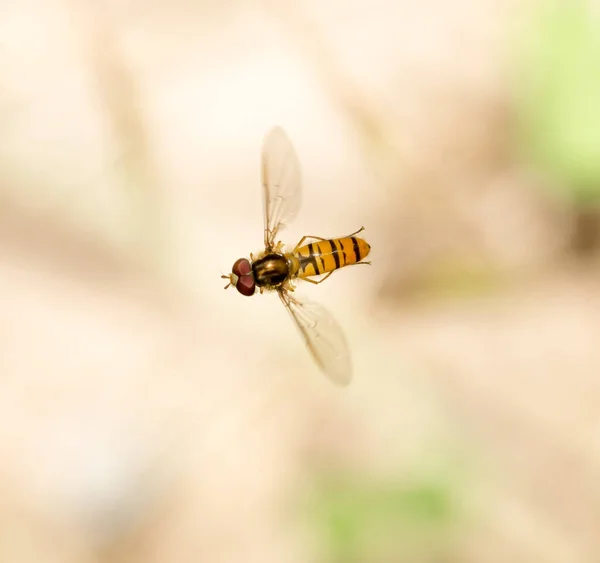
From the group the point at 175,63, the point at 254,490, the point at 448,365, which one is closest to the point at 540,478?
the point at 448,365

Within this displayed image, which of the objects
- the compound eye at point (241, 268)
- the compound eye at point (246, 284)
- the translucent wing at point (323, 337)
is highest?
the compound eye at point (241, 268)

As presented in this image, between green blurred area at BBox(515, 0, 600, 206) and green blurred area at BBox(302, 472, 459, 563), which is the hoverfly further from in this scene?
green blurred area at BBox(515, 0, 600, 206)

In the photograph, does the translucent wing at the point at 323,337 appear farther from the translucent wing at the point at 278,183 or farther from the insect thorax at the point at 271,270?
the translucent wing at the point at 278,183

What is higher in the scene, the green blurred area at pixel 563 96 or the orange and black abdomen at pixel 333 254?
the green blurred area at pixel 563 96

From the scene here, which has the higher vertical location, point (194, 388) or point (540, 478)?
point (194, 388)

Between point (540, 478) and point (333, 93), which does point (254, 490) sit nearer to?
point (540, 478)

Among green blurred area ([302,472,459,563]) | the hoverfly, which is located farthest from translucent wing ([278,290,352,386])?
green blurred area ([302,472,459,563])

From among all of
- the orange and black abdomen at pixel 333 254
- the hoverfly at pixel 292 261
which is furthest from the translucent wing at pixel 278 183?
the orange and black abdomen at pixel 333 254

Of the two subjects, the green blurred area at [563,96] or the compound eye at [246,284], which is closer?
the green blurred area at [563,96]
